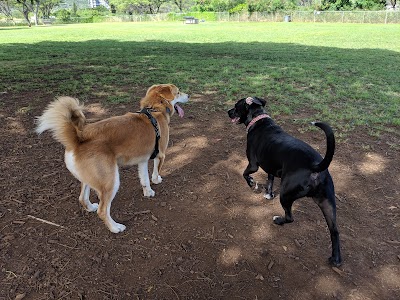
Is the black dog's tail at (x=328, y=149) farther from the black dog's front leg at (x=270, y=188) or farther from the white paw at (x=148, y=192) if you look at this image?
the white paw at (x=148, y=192)

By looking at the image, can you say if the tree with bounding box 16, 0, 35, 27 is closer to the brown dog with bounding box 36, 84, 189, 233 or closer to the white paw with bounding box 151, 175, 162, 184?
the white paw with bounding box 151, 175, 162, 184

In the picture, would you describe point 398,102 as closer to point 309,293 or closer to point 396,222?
point 396,222

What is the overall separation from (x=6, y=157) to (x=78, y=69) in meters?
6.46

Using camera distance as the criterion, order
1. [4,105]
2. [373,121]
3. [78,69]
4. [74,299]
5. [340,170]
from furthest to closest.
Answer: [78,69] → [4,105] → [373,121] → [340,170] → [74,299]

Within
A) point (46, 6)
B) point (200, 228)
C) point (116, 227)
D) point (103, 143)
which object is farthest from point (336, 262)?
point (46, 6)

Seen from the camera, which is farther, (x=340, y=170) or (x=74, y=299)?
(x=340, y=170)

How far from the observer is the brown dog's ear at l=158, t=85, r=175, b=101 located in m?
4.00

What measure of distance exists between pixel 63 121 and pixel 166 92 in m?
1.51

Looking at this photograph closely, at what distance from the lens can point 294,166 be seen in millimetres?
2957

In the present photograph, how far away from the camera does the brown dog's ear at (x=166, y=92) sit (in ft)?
13.1

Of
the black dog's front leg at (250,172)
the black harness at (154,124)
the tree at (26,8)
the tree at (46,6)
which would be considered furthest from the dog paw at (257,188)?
the tree at (46,6)

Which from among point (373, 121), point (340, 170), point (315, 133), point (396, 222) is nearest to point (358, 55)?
point (373, 121)

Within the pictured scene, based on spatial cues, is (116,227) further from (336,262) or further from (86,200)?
(336,262)

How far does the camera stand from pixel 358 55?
1402 centimetres
